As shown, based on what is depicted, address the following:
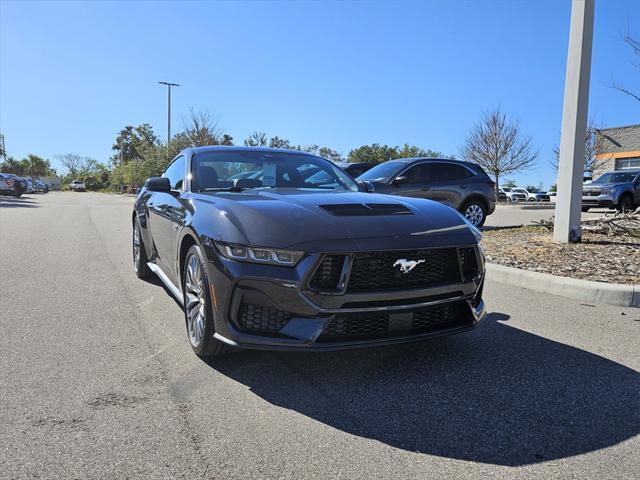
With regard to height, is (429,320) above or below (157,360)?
above

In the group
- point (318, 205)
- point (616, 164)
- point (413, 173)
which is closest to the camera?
point (318, 205)

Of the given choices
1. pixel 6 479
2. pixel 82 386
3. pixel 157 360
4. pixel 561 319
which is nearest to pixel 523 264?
pixel 561 319

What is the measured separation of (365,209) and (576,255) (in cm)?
487

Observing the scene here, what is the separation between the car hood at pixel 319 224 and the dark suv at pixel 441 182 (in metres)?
6.84

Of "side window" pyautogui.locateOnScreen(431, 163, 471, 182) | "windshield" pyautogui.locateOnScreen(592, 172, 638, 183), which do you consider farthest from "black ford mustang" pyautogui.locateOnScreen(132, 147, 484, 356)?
"windshield" pyautogui.locateOnScreen(592, 172, 638, 183)

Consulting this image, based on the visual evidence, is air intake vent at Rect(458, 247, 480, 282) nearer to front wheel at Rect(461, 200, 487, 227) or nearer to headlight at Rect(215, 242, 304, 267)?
headlight at Rect(215, 242, 304, 267)

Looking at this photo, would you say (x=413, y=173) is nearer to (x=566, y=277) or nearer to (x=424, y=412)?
(x=566, y=277)

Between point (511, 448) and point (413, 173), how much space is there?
879 centimetres

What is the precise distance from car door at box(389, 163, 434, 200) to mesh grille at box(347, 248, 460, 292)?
23.6ft

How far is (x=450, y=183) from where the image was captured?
11.1m

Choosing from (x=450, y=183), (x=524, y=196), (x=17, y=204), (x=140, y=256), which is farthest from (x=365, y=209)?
(x=524, y=196)

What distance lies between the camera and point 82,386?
2967 millimetres

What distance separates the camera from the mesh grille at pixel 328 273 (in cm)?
281

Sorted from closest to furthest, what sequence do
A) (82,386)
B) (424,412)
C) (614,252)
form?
(424,412)
(82,386)
(614,252)
